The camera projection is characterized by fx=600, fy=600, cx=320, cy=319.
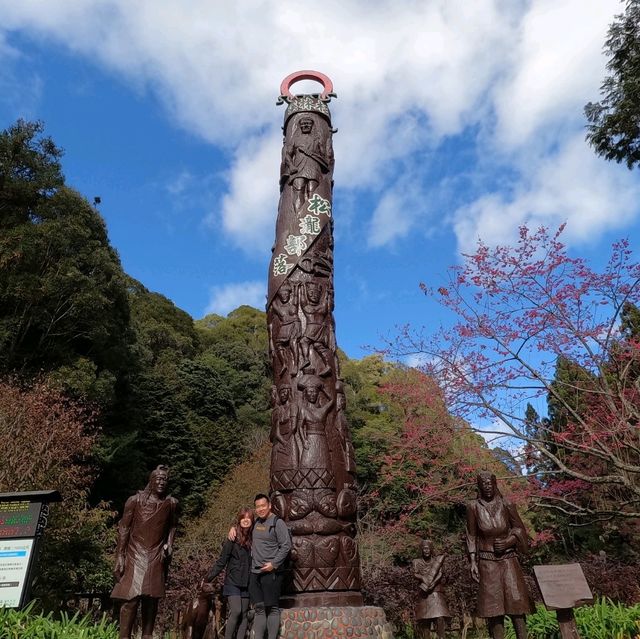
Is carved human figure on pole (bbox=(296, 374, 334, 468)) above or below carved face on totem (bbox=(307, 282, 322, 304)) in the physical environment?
below

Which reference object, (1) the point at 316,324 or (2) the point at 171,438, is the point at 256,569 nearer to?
(1) the point at 316,324

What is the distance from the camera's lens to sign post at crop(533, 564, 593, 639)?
533 centimetres

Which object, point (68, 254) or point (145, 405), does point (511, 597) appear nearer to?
point (68, 254)

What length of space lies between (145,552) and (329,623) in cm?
193

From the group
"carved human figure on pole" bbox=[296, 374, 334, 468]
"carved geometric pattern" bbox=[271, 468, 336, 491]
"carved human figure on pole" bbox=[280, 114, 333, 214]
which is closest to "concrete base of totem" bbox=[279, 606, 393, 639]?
"carved geometric pattern" bbox=[271, 468, 336, 491]

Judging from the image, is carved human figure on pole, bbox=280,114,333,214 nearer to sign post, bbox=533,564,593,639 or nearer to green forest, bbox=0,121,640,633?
green forest, bbox=0,121,640,633

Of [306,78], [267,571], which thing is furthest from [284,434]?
[306,78]

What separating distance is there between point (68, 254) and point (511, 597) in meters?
15.6

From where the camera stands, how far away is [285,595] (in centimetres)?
627

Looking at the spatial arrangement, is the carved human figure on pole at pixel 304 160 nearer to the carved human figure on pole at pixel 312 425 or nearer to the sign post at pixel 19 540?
the carved human figure on pole at pixel 312 425

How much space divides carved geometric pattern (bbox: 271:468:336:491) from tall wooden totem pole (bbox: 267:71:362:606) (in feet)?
0.04

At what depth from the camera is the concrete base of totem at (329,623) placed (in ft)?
19.2

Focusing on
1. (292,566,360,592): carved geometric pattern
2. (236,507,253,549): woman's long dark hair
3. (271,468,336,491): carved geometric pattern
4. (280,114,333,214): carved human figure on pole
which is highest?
(280,114,333,214): carved human figure on pole

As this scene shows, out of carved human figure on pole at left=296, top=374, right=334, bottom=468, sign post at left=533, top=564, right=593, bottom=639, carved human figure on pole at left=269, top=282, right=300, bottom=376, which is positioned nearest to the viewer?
sign post at left=533, top=564, right=593, bottom=639
